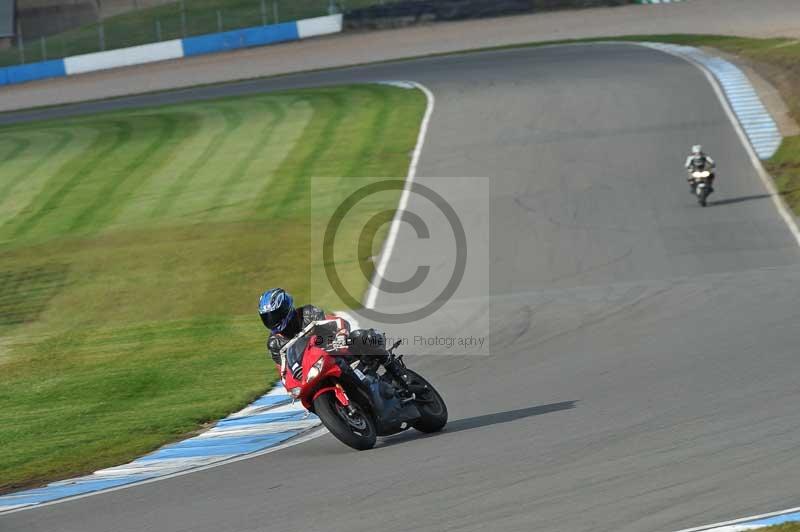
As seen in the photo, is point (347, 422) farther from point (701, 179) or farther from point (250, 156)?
point (250, 156)

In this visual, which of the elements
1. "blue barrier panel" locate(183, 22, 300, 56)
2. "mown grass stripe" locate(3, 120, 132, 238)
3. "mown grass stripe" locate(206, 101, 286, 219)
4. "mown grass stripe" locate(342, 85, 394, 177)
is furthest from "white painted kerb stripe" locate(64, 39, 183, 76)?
"mown grass stripe" locate(342, 85, 394, 177)

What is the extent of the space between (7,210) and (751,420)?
2562 cm

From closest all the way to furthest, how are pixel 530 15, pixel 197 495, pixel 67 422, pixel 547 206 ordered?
pixel 197 495, pixel 67 422, pixel 547 206, pixel 530 15

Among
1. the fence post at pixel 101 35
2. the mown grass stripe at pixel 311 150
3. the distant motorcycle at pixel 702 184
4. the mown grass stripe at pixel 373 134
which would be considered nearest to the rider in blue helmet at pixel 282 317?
the distant motorcycle at pixel 702 184

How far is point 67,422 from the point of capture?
45.3 feet

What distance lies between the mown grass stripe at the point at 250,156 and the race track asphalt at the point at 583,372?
5072 mm

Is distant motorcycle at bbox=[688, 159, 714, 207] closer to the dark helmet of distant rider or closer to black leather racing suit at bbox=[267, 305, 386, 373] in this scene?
black leather racing suit at bbox=[267, 305, 386, 373]

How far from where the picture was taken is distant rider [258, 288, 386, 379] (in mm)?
10406

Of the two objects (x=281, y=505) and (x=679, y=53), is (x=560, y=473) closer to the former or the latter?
(x=281, y=505)

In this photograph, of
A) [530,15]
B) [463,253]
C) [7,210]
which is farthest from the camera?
[530,15]

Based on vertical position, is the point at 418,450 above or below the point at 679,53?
above

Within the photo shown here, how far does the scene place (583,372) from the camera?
13188mm

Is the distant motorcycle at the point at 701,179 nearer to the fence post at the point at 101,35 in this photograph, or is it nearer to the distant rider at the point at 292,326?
the distant rider at the point at 292,326

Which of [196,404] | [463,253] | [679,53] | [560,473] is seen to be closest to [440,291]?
[463,253]
